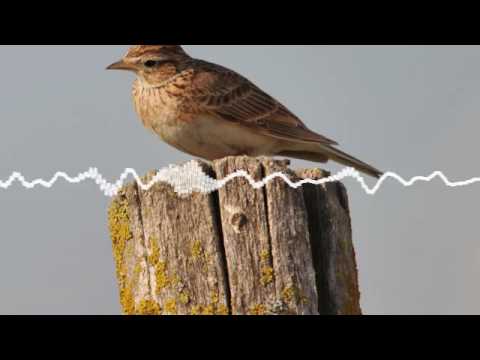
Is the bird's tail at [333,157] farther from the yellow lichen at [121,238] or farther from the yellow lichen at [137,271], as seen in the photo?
the yellow lichen at [137,271]

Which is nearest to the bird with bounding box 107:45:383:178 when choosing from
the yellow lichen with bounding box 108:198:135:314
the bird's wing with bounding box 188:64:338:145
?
the bird's wing with bounding box 188:64:338:145

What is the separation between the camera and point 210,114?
8781mm

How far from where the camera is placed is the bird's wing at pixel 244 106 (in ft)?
29.3

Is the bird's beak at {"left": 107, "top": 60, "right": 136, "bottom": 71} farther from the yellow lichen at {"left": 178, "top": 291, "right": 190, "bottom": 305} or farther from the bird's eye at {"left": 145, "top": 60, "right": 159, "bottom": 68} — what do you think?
the yellow lichen at {"left": 178, "top": 291, "right": 190, "bottom": 305}

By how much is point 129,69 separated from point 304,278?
15.2 feet

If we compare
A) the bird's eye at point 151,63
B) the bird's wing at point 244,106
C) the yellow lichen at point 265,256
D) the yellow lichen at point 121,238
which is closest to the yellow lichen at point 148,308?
the yellow lichen at point 121,238

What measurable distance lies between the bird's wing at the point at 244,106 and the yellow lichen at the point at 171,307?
3818 millimetres

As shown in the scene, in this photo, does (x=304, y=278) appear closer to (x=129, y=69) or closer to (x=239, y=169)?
(x=239, y=169)

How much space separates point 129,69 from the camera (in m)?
9.25

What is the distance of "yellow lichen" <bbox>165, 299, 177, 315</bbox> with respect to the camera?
5.16 meters

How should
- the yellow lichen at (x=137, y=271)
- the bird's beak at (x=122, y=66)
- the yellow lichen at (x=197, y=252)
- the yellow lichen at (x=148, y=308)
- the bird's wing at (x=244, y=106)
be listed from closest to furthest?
the yellow lichen at (x=197, y=252) < the yellow lichen at (x=148, y=308) < the yellow lichen at (x=137, y=271) < the bird's wing at (x=244, y=106) < the bird's beak at (x=122, y=66)

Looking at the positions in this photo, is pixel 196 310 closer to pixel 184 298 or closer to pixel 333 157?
pixel 184 298

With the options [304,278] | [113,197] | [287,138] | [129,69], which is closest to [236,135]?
[287,138]

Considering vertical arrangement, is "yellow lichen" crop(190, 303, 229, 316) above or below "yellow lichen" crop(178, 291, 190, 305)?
below
